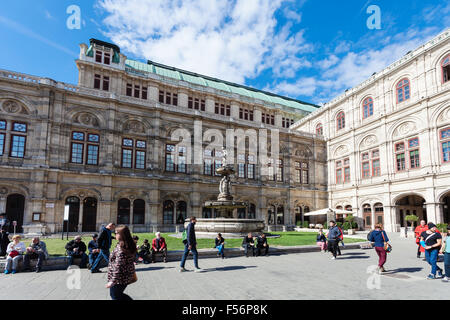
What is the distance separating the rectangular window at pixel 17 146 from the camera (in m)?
26.0

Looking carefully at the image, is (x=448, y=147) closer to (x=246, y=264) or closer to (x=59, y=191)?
(x=246, y=264)

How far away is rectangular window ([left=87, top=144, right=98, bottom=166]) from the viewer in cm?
2911

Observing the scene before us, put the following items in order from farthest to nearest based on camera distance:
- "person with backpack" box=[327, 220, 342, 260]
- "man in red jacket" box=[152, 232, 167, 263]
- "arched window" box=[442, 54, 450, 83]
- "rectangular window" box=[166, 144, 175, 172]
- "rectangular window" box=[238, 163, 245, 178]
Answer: "rectangular window" box=[238, 163, 245, 178] → "rectangular window" box=[166, 144, 175, 172] → "arched window" box=[442, 54, 450, 83] → "person with backpack" box=[327, 220, 342, 260] → "man in red jacket" box=[152, 232, 167, 263]

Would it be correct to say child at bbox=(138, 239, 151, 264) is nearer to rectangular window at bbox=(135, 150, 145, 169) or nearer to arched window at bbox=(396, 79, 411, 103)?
rectangular window at bbox=(135, 150, 145, 169)

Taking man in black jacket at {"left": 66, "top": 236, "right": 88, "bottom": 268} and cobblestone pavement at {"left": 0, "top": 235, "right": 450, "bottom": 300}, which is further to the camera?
man in black jacket at {"left": 66, "top": 236, "right": 88, "bottom": 268}

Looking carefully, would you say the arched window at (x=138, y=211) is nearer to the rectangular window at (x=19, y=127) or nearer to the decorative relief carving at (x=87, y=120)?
the decorative relief carving at (x=87, y=120)

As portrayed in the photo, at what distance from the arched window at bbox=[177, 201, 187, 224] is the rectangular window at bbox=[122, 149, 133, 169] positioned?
7.00 meters

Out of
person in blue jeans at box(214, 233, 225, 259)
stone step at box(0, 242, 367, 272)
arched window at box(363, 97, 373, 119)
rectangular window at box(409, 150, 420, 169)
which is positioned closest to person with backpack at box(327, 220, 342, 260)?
stone step at box(0, 242, 367, 272)

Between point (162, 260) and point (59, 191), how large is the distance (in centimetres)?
1983

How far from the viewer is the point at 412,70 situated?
3053cm

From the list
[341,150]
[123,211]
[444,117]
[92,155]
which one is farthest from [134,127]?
[444,117]

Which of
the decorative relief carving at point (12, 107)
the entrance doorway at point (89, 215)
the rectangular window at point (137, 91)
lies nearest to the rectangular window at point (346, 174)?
the rectangular window at point (137, 91)

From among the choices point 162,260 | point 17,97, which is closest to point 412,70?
point 162,260

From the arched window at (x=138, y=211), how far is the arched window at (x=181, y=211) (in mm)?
3944
